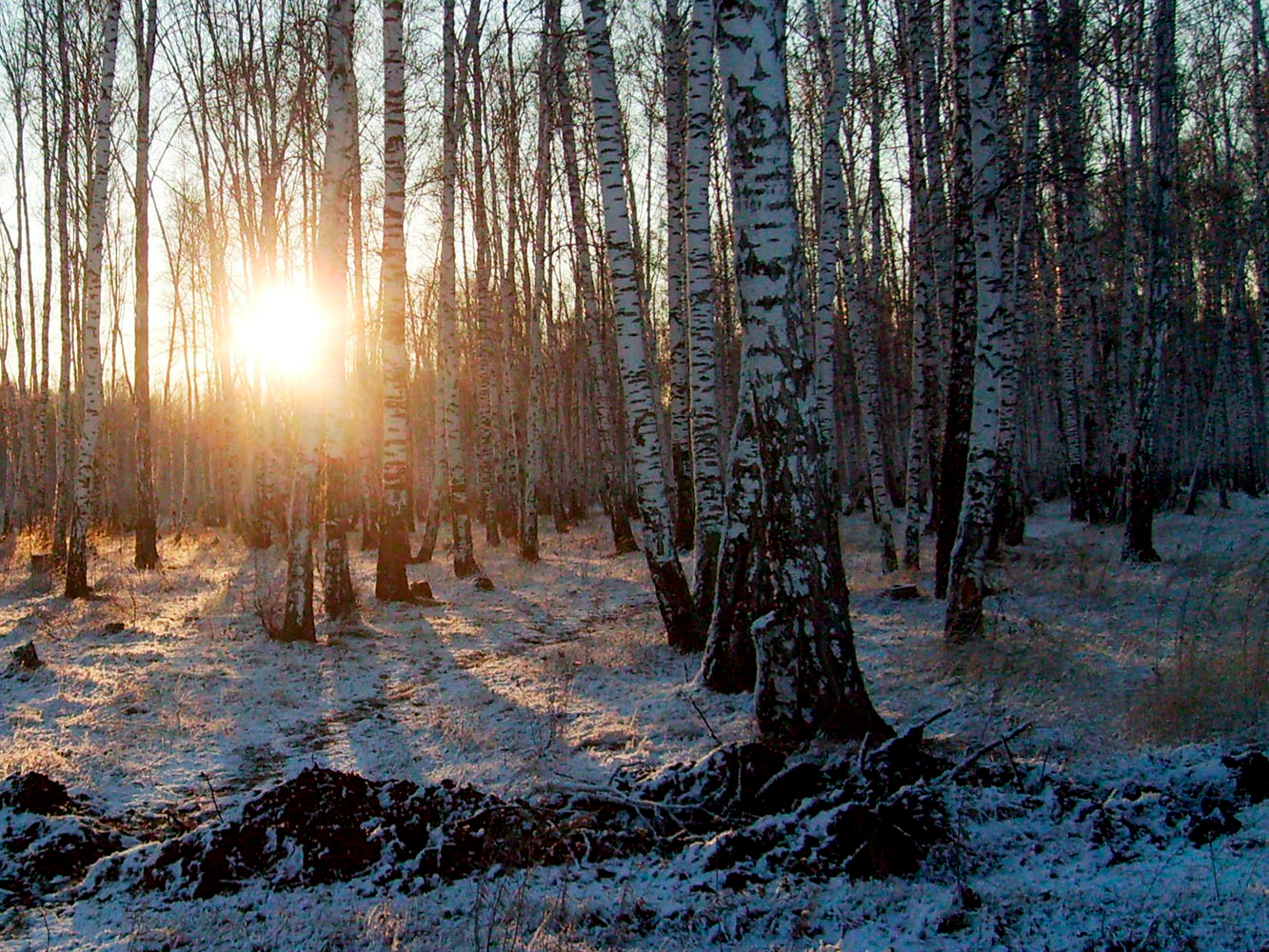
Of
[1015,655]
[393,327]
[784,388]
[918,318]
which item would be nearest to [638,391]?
[784,388]

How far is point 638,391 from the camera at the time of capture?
8.23 meters

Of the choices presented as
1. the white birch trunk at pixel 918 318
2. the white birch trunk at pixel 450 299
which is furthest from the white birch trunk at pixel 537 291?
the white birch trunk at pixel 918 318

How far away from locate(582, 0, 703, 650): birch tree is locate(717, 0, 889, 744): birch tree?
3.16 meters

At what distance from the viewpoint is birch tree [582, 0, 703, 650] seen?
8.16 metres

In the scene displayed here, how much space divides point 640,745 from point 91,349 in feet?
35.0

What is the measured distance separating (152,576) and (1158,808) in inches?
574

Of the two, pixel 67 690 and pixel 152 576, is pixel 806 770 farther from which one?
pixel 152 576

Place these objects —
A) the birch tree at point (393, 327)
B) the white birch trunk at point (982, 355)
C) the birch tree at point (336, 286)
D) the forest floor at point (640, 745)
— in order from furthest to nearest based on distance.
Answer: the birch tree at point (393, 327) < the birch tree at point (336, 286) < the white birch trunk at point (982, 355) < the forest floor at point (640, 745)

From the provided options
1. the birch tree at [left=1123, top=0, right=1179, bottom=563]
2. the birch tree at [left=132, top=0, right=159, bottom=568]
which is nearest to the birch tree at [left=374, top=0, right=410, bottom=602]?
the birch tree at [left=132, top=0, right=159, bottom=568]

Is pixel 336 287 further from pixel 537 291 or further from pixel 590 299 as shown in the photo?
pixel 537 291

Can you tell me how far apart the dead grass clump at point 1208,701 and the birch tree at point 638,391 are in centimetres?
394

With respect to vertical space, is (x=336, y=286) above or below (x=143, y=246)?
below

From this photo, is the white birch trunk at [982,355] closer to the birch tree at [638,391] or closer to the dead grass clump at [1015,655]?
the dead grass clump at [1015,655]

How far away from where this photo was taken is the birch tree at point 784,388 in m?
4.95
